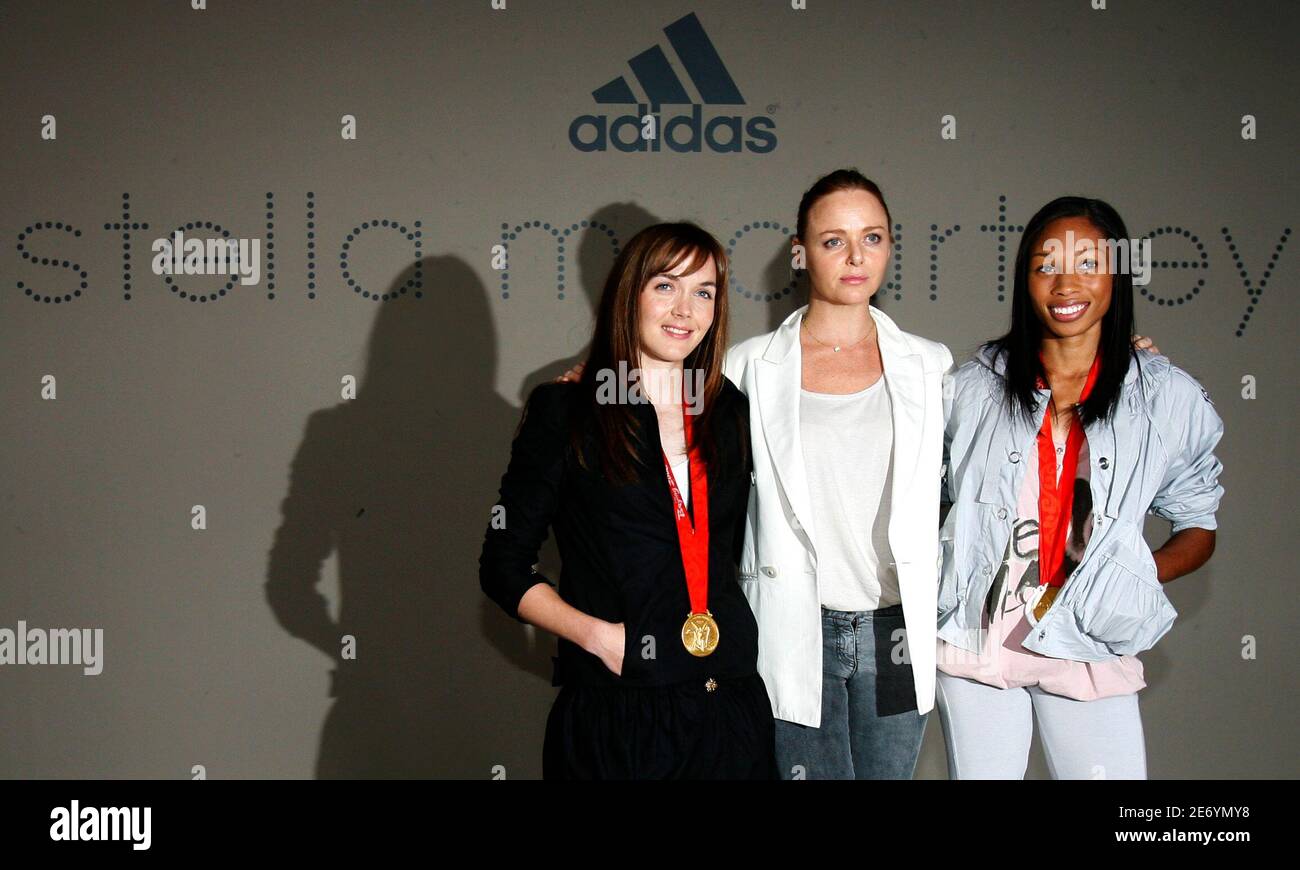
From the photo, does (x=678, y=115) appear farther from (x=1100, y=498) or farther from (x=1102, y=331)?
(x=1100, y=498)

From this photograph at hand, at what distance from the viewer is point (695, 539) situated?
8.03 feet

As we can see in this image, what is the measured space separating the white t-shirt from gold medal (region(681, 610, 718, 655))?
1.07 feet

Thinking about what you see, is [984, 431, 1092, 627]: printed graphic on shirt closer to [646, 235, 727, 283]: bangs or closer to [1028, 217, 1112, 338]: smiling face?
[1028, 217, 1112, 338]: smiling face

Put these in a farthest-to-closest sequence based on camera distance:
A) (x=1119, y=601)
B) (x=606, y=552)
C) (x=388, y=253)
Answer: (x=388, y=253), (x=1119, y=601), (x=606, y=552)

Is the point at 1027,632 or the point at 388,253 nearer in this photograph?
the point at 1027,632

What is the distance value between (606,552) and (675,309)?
54 centimetres

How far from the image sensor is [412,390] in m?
3.80

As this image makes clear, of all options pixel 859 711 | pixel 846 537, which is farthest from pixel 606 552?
pixel 859 711

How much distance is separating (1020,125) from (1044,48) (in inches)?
10.4

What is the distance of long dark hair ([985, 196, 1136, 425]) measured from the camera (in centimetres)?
261
